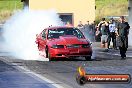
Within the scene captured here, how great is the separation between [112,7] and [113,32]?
6306 cm

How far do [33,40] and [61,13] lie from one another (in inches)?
874

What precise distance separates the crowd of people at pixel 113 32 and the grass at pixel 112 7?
41.2 metres

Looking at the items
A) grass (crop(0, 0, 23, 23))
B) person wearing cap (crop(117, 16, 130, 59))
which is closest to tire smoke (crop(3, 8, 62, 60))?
person wearing cap (crop(117, 16, 130, 59))

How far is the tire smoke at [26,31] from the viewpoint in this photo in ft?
82.7

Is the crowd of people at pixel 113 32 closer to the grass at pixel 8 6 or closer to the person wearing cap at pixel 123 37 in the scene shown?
the person wearing cap at pixel 123 37

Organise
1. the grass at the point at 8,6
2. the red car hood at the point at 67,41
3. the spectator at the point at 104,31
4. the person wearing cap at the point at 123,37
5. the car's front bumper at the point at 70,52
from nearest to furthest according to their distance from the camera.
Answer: the car's front bumper at the point at 70,52
the red car hood at the point at 67,41
the person wearing cap at the point at 123,37
the spectator at the point at 104,31
the grass at the point at 8,6

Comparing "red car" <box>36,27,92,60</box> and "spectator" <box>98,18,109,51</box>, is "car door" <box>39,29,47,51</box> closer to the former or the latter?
"red car" <box>36,27,92,60</box>

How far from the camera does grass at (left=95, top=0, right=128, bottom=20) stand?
86.4 m

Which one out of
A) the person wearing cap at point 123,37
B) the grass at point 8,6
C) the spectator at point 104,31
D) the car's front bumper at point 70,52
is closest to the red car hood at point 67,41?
the car's front bumper at point 70,52

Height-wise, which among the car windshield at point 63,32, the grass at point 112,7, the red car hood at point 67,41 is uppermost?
the car windshield at point 63,32

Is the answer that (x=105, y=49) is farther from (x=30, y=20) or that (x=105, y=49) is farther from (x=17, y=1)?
(x=17, y=1)

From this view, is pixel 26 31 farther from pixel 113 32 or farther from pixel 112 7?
pixel 112 7

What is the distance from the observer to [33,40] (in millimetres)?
26734

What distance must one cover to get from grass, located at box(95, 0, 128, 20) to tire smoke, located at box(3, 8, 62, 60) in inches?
1997
